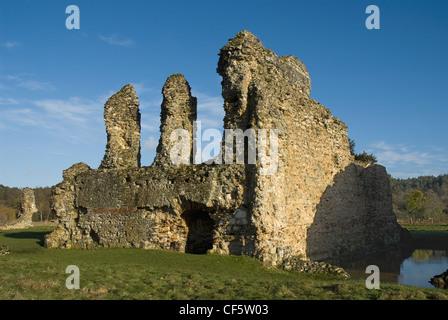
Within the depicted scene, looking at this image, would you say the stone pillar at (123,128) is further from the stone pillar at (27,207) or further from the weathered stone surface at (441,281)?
the stone pillar at (27,207)

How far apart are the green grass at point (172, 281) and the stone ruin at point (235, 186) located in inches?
51.8

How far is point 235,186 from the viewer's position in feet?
41.2

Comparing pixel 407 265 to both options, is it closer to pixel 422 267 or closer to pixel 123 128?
pixel 422 267

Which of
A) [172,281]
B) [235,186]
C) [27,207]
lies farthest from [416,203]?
[172,281]

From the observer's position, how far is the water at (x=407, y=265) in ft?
38.1

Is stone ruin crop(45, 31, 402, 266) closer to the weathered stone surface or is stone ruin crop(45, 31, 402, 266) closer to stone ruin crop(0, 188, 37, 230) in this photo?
the weathered stone surface

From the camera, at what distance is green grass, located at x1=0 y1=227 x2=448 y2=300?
7.34 meters

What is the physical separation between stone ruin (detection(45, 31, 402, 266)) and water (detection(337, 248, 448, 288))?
1.27 meters

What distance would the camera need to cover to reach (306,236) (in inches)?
563

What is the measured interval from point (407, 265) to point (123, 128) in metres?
12.4

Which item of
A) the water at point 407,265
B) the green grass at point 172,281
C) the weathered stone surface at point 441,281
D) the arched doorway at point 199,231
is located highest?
the arched doorway at point 199,231

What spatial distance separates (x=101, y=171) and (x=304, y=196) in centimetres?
795

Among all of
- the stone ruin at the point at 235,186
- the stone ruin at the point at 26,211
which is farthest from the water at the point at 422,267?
the stone ruin at the point at 26,211
